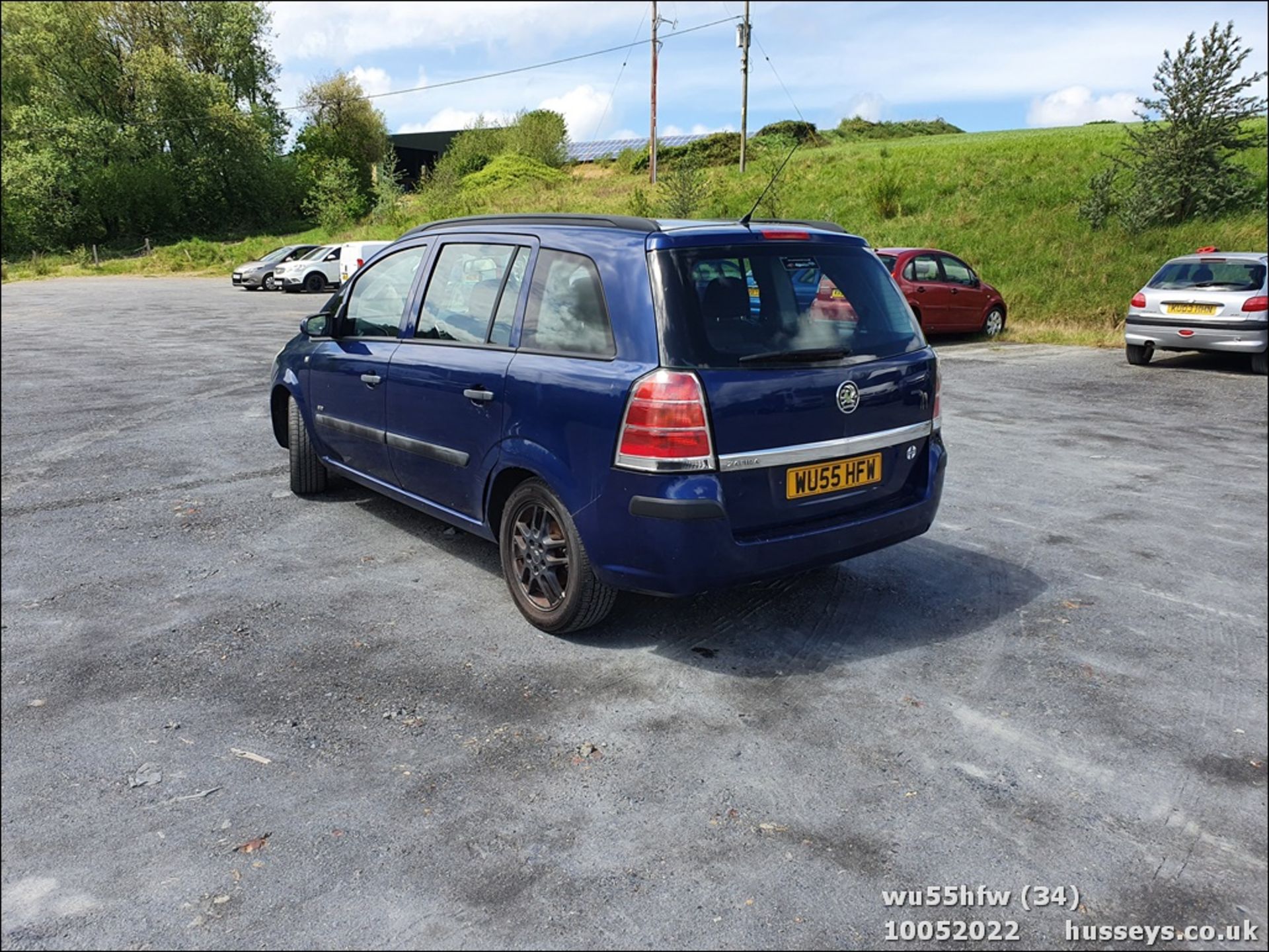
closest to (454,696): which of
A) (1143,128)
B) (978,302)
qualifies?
(978,302)

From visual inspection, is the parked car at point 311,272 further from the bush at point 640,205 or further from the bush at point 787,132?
the bush at point 787,132

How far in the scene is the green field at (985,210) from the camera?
19.0m

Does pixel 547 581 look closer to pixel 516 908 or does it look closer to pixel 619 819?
pixel 619 819

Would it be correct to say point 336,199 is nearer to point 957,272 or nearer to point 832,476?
point 957,272

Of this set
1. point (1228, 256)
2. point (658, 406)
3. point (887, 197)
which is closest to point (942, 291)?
point (1228, 256)

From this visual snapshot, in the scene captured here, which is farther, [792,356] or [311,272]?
[311,272]

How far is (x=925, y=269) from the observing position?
15.8 m

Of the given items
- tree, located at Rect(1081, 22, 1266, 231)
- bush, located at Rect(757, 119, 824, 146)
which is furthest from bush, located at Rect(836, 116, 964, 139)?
tree, located at Rect(1081, 22, 1266, 231)

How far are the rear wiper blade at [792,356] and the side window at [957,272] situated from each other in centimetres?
1362

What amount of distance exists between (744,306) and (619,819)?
6.55 feet

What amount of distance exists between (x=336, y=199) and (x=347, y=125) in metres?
12.1

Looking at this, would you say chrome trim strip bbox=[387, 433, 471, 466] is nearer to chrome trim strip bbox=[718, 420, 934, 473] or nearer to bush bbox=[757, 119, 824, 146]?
chrome trim strip bbox=[718, 420, 934, 473]
